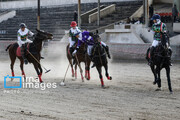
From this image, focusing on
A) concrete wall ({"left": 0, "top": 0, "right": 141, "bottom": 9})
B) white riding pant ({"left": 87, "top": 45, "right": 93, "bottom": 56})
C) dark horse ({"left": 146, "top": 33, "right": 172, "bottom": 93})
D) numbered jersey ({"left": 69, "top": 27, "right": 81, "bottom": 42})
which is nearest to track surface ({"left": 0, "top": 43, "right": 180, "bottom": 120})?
dark horse ({"left": 146, "top": 33, "right": 172, "bottom": 93})

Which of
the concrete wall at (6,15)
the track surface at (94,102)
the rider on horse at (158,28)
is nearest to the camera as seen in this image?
the track surface at (94,102)

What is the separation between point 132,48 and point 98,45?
33.9 ft

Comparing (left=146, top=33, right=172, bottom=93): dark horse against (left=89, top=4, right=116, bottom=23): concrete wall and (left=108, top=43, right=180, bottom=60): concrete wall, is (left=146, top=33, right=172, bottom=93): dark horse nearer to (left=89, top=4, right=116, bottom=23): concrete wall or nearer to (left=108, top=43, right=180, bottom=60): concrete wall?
(left=108, top=43, right=180, bottom=60): concrete wall

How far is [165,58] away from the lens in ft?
39.3

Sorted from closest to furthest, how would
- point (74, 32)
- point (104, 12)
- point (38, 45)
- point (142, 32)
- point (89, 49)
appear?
point (89, 49), point (38, 45), point (74, 32), point (142, 32), point (104, 12)

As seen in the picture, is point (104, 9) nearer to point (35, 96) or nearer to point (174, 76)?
point (174, 76)

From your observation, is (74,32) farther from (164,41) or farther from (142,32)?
(142,32)

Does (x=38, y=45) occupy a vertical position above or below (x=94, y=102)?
Result: above

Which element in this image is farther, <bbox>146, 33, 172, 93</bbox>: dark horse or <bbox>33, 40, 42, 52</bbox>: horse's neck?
<bbox>33, 40, 42, 52</bbox>: horse's neck

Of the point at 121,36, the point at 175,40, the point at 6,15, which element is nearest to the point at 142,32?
the point at 121,36

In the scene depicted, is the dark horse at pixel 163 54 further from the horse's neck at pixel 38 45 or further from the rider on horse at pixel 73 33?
the horse's neck at pixel 38 45

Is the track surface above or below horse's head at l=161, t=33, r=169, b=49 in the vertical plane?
below

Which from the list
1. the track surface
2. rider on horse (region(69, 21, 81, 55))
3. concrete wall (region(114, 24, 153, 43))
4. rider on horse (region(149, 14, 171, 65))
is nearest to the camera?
the track surface

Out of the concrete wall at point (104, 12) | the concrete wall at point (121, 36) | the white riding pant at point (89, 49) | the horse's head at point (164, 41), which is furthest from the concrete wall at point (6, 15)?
the horse's head at point (164, 41)
